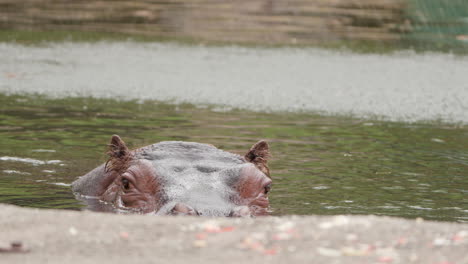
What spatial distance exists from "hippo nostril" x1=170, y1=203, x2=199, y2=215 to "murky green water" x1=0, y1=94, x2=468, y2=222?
1648 mm

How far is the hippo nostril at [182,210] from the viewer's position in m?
4.65

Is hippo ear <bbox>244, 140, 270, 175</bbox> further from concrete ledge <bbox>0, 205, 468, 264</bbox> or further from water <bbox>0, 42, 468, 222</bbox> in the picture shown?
concrete ledge <bbox>0, 205, 468, 264</bbox>

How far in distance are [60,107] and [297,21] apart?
12.7m

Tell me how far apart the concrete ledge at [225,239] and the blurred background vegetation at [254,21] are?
1428 centimetres

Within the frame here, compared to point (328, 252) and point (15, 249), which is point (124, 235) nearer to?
point (15, 249)

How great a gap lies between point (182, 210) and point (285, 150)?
177 inches

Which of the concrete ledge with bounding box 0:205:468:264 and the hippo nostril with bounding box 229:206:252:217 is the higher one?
the concrete ledge with bounding box 0:205:468:264

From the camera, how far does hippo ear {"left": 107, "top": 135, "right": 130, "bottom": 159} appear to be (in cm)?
634

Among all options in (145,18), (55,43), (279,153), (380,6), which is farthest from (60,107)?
(380,6)

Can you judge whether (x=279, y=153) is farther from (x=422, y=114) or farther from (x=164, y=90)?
(x=164, y=90)

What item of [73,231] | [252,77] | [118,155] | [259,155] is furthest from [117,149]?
[252,77]

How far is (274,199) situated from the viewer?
6.91 meters

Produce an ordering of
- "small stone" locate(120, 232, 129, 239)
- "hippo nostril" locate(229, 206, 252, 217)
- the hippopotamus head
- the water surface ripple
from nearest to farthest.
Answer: "small stone" locate(120, 232, 129, 239) → "hippo nostril" locate(229, 206, 252, 217) → the hippopotamus head → the water surface ripple

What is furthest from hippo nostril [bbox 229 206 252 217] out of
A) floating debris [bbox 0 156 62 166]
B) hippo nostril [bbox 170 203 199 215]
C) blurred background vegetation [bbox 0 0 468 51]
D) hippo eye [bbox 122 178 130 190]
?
blurred background vegetation [bbox 0 0 468 51]
